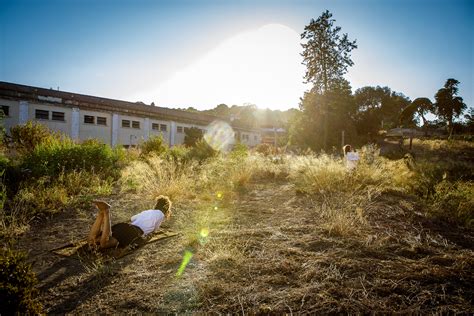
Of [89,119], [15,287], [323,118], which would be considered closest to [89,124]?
[89,119]

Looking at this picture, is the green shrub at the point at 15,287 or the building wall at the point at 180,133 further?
the building wall at the point at 180,133

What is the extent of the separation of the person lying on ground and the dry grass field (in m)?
0.26

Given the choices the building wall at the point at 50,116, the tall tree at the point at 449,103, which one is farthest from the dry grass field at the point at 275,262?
the tall tree at the point at 449,103

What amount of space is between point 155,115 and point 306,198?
2241cm

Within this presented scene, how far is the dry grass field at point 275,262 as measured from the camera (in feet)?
7.59

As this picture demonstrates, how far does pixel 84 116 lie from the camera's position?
2130 cm

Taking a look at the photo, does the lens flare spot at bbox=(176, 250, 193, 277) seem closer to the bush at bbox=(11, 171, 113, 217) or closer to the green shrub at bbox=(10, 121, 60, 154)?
the bush at bbox=(11, 171, 113, 217)

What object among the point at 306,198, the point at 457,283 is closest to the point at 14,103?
the point at 306,198

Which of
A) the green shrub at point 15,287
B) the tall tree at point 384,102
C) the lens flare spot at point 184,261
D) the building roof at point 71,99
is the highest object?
the tall tree at point 384,102

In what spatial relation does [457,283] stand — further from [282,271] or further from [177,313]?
[177,313]

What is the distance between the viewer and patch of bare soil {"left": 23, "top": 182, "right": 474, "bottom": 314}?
2.29 metres

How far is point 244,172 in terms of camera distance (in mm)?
8984

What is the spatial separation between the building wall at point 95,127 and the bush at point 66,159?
13.2 meters

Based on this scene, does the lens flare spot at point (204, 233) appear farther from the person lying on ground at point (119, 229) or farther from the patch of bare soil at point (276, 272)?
the person lying on ground at point (119, 229)
